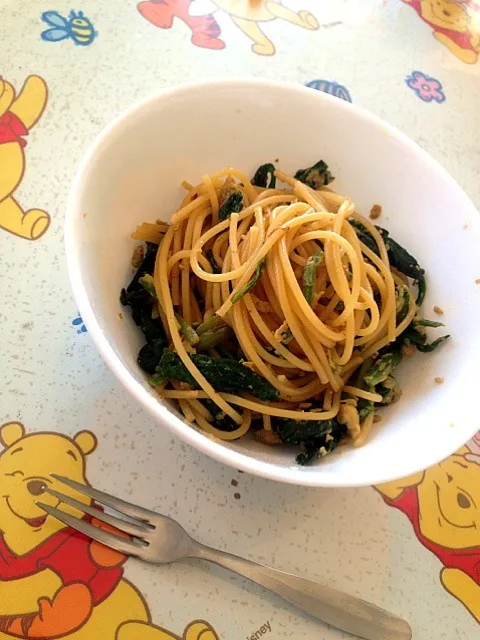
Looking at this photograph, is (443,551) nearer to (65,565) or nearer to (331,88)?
(65,565)

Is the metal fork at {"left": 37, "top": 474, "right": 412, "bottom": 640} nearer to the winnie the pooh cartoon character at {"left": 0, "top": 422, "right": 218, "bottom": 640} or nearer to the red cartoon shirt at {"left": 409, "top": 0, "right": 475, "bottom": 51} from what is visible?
the winnie the pooh cartoon character at {"left": 0, "top": 422, "right": 218, "bottom": 640}

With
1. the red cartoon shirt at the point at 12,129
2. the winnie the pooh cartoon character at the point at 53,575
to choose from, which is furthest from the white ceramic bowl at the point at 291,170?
the red cartoon shirt at the point at 12,129

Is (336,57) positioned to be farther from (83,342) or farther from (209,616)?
(209,616)

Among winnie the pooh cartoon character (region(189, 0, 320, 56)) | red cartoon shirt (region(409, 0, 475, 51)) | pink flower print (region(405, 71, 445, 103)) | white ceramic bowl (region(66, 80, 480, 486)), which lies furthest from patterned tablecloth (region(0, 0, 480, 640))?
red cartoon shirt (region(409, 0, 475, 51))

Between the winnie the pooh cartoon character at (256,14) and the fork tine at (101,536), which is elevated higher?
the winnie the pooh cartoon character at (256,14)

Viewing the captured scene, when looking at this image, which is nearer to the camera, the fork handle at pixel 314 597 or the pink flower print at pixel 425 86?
the fork handle at pixel 314 597

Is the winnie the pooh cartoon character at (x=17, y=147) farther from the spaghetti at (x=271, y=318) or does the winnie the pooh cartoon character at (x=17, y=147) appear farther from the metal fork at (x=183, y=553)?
the metal fork at (x=183, y=553)

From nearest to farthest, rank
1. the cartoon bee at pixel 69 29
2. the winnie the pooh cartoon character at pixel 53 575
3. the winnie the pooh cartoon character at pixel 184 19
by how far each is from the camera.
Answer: the winnie the pooh cartoon character at pixel 53 575 → the cartoon bee at pixel 69 29 → the winnie the pooh cartoon character at pixel 184 19
